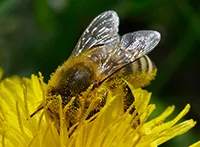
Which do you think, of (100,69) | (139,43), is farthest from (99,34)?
(100,69)

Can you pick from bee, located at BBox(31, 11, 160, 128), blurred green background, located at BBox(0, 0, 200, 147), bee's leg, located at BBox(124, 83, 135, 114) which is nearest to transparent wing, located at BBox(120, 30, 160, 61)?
bee, located at BBox(31, 11, 160, 128)

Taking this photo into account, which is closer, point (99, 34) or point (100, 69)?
point (100, 69)

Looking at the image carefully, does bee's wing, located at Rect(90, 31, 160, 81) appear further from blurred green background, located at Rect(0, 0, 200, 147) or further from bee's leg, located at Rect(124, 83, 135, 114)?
blurred green background, located at Rect(0, 0, 200, 147)

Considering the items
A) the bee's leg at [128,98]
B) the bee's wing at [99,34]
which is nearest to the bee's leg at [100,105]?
the bee's leg at [128,98]

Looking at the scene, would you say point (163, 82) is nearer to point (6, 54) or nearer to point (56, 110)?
point (6, 54)

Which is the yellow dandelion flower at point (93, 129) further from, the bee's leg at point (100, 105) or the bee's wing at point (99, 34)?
the bee's wing at point (99, 34)

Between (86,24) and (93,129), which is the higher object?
(86,24)

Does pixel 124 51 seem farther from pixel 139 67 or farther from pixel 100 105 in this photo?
pixel 100 105
